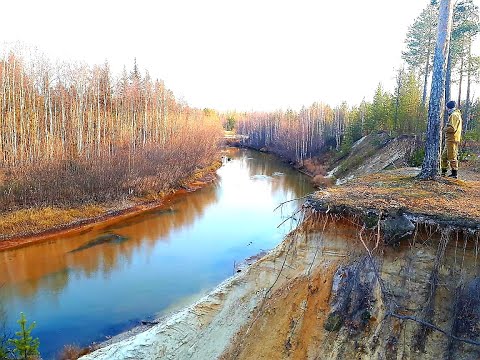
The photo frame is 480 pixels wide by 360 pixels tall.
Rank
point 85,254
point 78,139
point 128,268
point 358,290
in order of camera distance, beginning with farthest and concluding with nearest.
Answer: point 78,139
point 85,254
point 128,268
point 358,290

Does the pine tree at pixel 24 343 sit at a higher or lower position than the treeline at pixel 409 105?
lower

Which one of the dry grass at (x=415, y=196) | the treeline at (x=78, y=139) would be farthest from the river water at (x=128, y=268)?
the dry grass at (x=415, y=196)

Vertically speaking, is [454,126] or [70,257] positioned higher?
[454,126]

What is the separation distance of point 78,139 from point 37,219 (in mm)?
8585

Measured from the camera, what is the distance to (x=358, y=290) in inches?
263

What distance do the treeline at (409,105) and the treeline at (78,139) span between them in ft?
71.1

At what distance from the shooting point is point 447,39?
30.6ft

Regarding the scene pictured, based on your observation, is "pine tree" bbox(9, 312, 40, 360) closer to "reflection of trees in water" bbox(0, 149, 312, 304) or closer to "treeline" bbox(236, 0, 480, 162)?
"reflection of trees in water" bbox(0, 149, 312, 304)

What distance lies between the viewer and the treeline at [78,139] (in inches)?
991

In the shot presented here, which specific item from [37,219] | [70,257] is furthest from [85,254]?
[37,219]

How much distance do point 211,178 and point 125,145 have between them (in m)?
12.8

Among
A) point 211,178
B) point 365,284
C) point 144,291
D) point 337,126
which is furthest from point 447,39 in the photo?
point 337,126

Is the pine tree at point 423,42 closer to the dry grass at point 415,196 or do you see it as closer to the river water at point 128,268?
the river water at point 128,268

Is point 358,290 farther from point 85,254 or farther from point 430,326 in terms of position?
point 85,254
